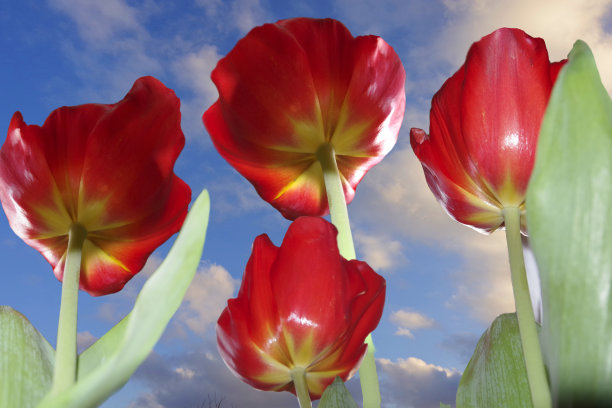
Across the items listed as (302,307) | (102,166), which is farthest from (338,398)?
(102,166)

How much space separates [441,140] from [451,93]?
0.03 meters

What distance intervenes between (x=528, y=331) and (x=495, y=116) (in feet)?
0.33

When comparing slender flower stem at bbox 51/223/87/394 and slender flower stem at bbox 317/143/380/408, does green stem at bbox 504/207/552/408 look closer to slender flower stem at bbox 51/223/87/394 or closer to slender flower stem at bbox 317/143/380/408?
→ slender flower stem at bbox 317/143/380/408

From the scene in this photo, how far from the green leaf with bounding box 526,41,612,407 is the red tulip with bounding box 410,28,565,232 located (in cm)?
10

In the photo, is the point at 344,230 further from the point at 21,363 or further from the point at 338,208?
the point at 21,363

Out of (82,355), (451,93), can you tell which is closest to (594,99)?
(451,93)

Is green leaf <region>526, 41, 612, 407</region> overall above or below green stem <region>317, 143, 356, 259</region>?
below

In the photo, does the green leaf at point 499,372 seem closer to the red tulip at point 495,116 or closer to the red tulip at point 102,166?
the red tulip at point 495,116

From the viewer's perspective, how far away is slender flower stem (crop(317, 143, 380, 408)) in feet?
0.96

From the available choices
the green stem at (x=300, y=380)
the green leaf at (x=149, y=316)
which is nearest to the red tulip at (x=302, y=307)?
the green stem at (x=300, y=380)

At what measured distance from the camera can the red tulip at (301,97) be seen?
314mm

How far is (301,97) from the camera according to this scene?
0.32 m

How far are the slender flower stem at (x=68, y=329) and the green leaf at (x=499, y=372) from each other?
19cm

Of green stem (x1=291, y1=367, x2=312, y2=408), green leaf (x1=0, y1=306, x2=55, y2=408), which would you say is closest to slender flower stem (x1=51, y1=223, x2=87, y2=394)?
green leaf (x1=0, y1=306, x2=55, y2=408)
